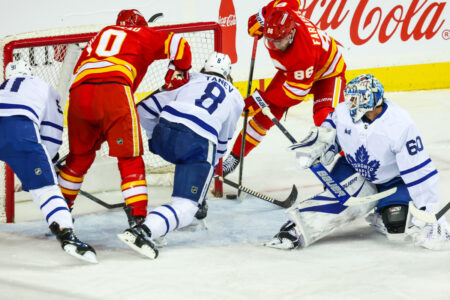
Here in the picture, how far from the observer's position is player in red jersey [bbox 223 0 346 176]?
3.54 m

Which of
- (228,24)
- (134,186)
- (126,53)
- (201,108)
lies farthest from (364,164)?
(228,24)

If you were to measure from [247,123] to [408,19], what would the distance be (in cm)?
266

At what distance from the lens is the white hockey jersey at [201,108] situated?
2.87 meters

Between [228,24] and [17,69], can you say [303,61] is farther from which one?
[228,24]

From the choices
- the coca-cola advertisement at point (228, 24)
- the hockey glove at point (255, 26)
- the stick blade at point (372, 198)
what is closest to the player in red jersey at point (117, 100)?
the stick blade at point (372, 198)

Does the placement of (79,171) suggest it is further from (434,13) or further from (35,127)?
(434,13)

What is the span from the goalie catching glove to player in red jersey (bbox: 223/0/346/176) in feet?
2.62

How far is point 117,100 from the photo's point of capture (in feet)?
9.16

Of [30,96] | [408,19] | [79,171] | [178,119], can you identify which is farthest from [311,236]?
[408,19]

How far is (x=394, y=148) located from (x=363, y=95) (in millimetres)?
227

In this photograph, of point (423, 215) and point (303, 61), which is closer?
point (423, 215)

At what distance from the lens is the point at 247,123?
3.89 metres

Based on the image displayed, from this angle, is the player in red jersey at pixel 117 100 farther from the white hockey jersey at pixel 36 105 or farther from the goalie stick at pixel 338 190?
the goalie stick at pixel 338 190

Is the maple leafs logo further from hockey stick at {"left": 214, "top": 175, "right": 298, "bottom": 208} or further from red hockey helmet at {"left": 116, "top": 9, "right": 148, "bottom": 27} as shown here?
red hockey helmet at {"left": 116, "top": 9, "right": 148, "bottom": 27}
